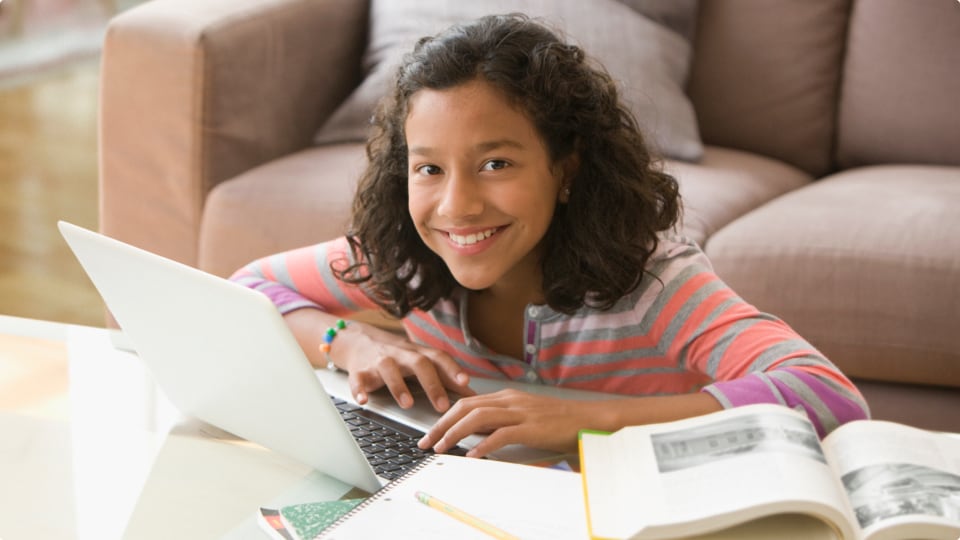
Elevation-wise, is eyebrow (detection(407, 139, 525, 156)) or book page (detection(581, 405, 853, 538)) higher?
eyebrow (detection(407, 139, 525, 156))

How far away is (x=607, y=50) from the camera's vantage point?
213 centimetres

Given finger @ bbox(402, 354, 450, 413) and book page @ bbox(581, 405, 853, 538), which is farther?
finger @ bbox(402, 354, 450, 413)

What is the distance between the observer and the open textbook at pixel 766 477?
0.77 m

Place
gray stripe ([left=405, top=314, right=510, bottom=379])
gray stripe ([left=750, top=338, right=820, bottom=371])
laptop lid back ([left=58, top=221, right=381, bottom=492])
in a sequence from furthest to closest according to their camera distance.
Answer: gray stripe ([left=405, top=314, right=510, bottom=379])
gray stripe ([left=750, top=338, right=820, bottom=371])
laptop lid back ([left=58, top=221, right=381, bottom=492])

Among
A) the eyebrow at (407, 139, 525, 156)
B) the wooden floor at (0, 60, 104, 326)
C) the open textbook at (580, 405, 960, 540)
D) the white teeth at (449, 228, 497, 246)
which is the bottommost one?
the wooden floor at (0, 60, 104, 326)

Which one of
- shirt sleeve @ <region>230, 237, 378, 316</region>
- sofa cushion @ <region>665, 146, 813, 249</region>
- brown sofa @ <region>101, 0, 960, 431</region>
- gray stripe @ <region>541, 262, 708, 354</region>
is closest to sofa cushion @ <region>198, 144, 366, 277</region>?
brown sofa @ <region>101, 0, 960, 431</region>

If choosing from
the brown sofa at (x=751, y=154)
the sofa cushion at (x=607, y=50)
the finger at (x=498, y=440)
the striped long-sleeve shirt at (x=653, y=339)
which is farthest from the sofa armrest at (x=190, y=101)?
the finger at (x=498, y=440)

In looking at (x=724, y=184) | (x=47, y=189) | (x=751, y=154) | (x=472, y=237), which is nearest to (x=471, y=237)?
(x=472, y=237)

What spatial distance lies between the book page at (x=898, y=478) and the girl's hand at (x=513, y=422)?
0.21 metres

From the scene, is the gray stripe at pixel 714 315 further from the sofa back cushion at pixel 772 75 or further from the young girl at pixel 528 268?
the sofa back cushion at pixel 772 75

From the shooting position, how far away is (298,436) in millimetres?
975

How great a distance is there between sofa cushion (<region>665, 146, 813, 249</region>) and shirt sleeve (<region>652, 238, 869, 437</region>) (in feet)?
1.86

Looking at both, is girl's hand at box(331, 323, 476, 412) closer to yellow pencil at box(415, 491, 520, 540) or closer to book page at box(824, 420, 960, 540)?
yellow pencil at box(415, 491, 520, 540)

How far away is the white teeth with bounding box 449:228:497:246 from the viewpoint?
48.3 inches
